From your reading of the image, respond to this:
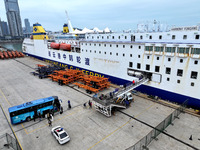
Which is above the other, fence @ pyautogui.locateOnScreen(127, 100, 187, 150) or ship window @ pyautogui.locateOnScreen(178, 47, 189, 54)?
ship window @ pyautogui.locateOnScreen(178, 47, 189, 54)

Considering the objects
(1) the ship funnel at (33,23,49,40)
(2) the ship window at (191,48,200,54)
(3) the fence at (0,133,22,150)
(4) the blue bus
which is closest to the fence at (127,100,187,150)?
(2) the ship window at (191,48,200,54)

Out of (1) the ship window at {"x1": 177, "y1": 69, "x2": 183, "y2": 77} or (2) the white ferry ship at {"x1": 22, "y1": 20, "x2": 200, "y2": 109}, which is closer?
(2) the white ferry ship at {"x1": 22, "y1": 20, "x2": 200, "y2": 109}

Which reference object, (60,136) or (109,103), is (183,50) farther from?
(60,136)

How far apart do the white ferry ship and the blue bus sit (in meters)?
13.4

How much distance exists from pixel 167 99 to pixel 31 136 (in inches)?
716

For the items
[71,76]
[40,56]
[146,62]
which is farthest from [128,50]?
[40,56]

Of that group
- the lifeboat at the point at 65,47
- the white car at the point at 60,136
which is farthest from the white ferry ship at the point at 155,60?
the white car at the point at 60,136

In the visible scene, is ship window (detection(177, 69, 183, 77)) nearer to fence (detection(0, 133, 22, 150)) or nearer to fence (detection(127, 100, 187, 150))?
fence (detection(127, 100, 187, 150))

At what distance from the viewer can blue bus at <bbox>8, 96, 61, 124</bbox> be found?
14.1 metres

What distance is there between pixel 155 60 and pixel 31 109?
1793 cm

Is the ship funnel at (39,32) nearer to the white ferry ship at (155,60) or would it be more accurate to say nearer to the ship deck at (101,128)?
the white ferry ship at (155,60)

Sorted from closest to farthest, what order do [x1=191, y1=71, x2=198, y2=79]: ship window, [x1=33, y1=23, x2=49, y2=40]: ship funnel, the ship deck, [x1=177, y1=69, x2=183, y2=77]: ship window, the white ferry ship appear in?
the ship deck → [x1=191, y1=71, x2=198, y2=79]: ship window → the white ferry ship → [x1=177, y1=69, x2=183, y2=77]: ship window → [x1=33, y1=23, x2=49, y2=40]: ship funnel

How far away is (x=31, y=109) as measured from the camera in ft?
48.9

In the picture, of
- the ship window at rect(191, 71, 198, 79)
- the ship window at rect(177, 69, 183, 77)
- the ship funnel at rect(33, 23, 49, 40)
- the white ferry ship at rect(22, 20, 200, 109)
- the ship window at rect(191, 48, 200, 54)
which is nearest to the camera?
the ship window at rect(191, 48, 200, 54)
